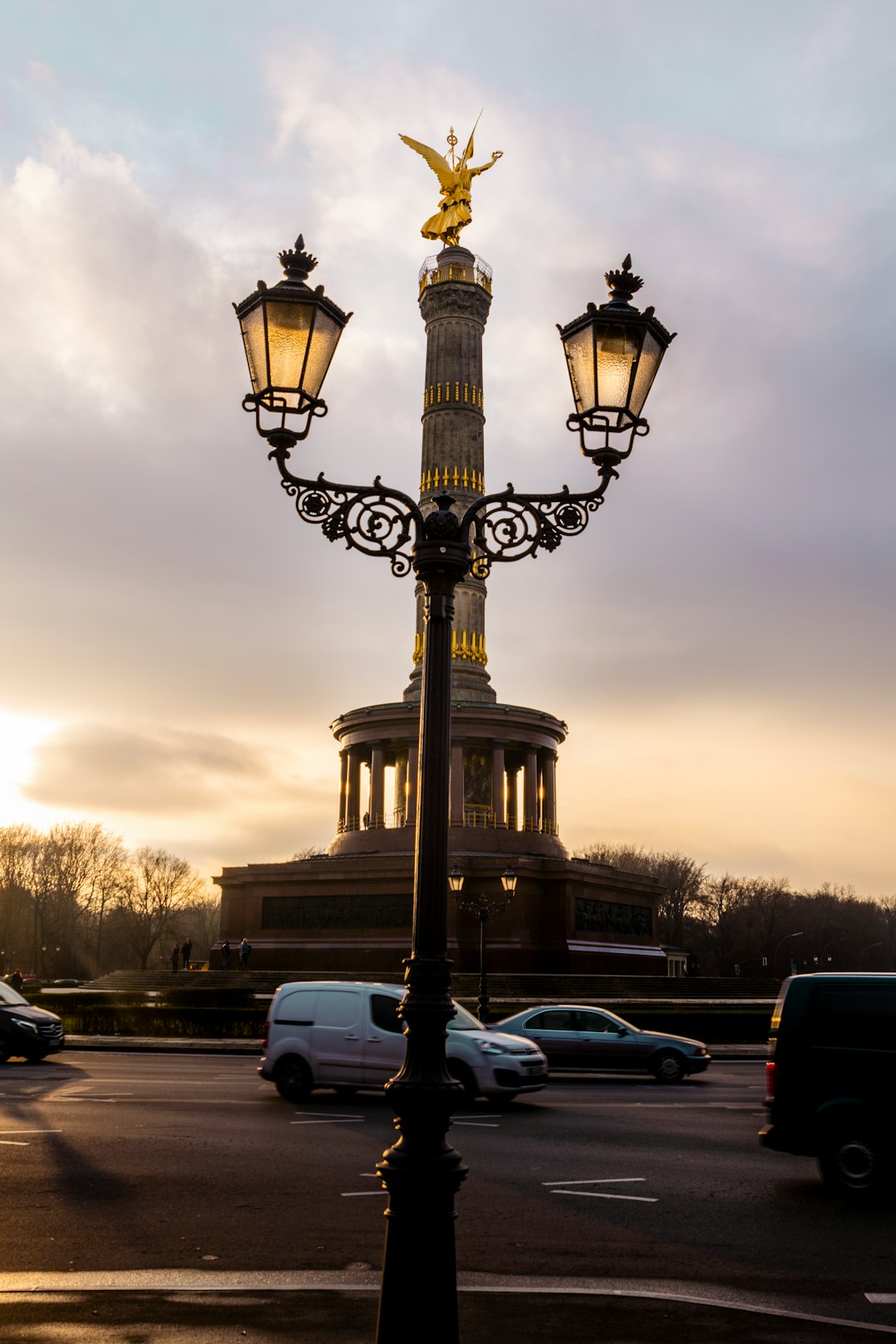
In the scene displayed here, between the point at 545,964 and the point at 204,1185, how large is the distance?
1274 inches

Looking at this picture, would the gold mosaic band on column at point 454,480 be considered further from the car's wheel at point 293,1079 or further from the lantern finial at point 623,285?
the lantern finial at point 623,285

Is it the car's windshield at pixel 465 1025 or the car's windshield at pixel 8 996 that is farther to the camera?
the car's windshield at pixel 8 996

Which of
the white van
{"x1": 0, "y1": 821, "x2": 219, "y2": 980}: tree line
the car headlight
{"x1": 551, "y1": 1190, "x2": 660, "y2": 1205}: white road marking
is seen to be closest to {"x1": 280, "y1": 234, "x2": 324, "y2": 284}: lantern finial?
{"x1": 551, "y1": 1190, "x2": 660, "y2": 1205}: white road marking

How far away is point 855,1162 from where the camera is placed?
10.4 metres

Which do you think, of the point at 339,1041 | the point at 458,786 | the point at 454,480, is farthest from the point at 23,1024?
the point at 454,480

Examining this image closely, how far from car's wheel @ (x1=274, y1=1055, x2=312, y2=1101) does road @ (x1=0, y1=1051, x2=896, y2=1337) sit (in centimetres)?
35

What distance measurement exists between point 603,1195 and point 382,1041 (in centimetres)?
652

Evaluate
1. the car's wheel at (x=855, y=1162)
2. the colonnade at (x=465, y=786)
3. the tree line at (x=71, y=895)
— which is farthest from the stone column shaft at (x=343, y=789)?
the tree line at (x=71, y=895)

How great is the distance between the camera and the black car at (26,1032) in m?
22.3

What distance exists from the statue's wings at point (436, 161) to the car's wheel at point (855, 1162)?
170 ft

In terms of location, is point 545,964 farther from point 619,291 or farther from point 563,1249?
point 619,291

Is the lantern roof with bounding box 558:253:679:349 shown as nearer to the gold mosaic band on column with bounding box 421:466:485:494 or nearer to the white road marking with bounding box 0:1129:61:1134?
the white road marking with bounding box 0:1129:61:1134

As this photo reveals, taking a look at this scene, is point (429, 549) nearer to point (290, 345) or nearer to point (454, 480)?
point (290, 345)

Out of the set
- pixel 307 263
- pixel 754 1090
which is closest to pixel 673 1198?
pixel 307 263
